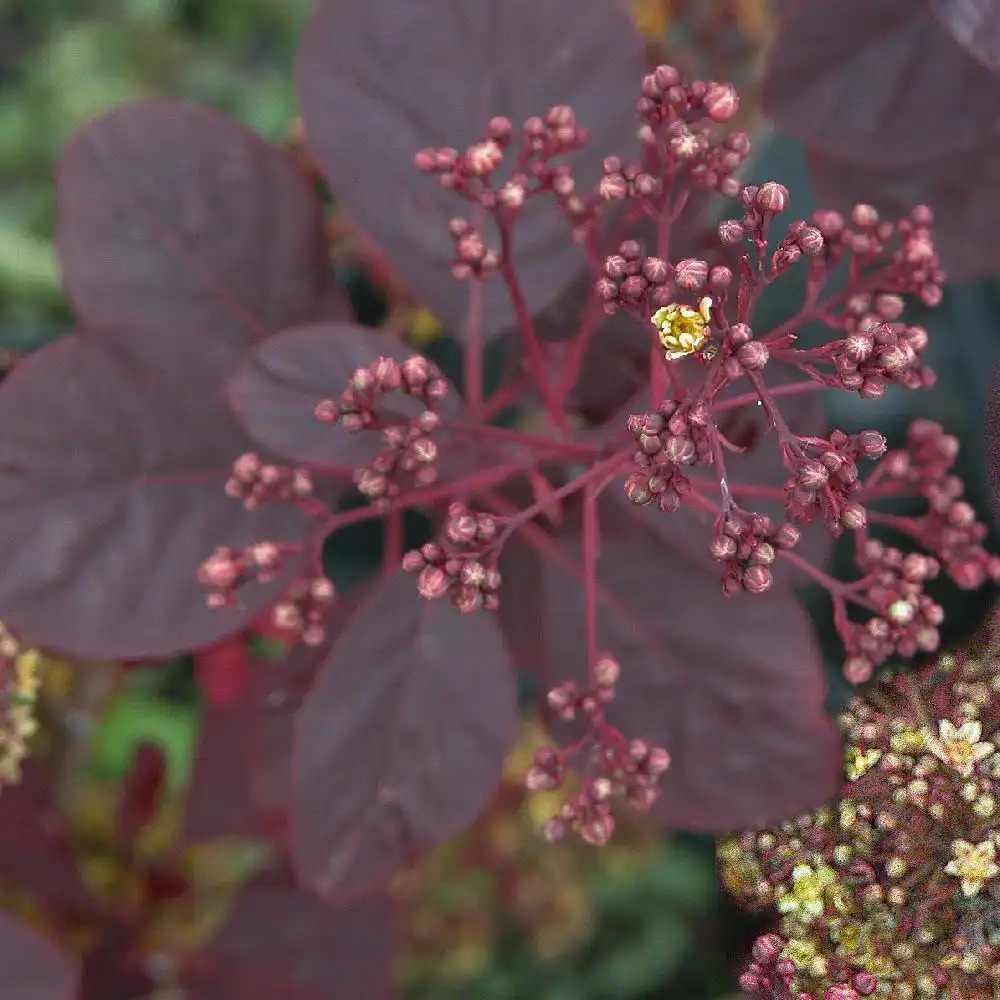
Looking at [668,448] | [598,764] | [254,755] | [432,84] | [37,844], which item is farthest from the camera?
[37,844]

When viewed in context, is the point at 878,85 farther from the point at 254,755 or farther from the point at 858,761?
the point at 254,755

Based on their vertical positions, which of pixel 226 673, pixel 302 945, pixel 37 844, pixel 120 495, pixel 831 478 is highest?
pixel 831 478

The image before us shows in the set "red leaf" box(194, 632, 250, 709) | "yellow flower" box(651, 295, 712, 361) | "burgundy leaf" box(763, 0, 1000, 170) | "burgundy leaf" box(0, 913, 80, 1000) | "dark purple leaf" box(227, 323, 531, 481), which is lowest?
"red leaf" box(194, 632, 250, 709)

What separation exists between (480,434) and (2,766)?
0.52 metres

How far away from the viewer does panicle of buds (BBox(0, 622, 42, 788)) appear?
943mm

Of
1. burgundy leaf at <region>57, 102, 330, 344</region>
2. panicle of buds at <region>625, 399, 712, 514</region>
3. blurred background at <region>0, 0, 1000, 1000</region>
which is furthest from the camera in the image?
blurred background at <region>0, 0, 1000, 1000</region>

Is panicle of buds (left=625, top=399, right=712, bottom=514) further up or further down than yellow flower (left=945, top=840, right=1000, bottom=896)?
further up

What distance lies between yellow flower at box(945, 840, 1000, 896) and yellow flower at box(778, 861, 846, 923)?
2.6 inches

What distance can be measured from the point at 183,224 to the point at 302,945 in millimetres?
871

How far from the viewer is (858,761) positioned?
2.36 feet

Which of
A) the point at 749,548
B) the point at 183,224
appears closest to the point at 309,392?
the point at 183,224

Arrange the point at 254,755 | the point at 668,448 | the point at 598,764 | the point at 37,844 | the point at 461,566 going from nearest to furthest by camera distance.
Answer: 1. the point at 668,448
2. the point at 461,566
3. the point at 598,764
4. the point at 254,755
5. the point at 37,844

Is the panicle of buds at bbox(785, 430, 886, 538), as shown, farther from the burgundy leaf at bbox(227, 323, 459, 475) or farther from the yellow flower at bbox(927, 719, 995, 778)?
the burgundy leaf at bbox(227, 323, 459, 475)

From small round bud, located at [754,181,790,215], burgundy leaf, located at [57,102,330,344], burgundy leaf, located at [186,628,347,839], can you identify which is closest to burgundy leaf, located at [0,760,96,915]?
burgundy leaf, located at [186,628,347,839]
